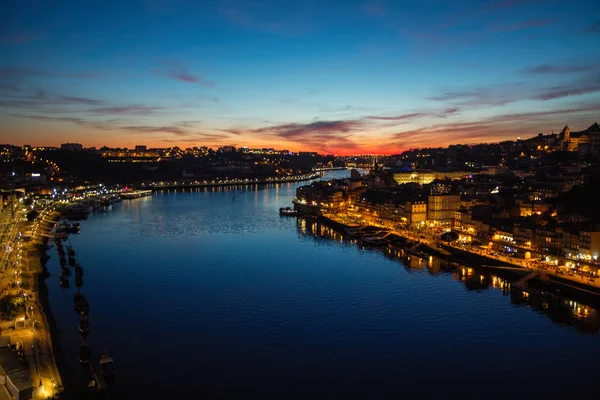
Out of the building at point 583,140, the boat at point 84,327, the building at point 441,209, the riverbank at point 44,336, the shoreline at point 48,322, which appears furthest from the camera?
the building at point 583,140

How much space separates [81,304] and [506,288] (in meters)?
8.91

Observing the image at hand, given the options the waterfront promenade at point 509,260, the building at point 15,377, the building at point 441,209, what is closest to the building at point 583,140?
the building at point 441,209

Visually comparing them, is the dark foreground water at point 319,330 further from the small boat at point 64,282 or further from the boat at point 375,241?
the boat at point 375,241

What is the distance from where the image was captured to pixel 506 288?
34.8 feet

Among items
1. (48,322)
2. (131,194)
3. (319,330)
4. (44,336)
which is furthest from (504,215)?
(131,194)

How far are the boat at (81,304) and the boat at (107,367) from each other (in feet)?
7.59

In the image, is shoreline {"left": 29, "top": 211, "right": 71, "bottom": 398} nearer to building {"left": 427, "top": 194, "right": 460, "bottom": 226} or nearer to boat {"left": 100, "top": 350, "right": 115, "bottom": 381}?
boat {"left": 100, "top": 350, "right": 115, "bottom": 381}

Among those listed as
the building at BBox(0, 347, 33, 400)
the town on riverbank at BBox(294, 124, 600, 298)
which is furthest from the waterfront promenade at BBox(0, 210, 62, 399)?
the town on riverbank at BBox(294, 124, 600, 298)

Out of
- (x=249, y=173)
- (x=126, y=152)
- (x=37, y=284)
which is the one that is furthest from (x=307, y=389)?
(x=126, y=152)

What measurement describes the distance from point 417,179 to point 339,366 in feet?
86.9

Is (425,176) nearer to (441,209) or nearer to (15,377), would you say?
(441,209)

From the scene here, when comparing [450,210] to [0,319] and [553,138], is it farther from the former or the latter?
[553,138]

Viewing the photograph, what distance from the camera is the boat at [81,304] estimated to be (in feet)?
29.2

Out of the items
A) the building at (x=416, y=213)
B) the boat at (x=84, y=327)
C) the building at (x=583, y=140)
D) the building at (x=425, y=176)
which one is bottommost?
the boat at (x=84, y=327)
